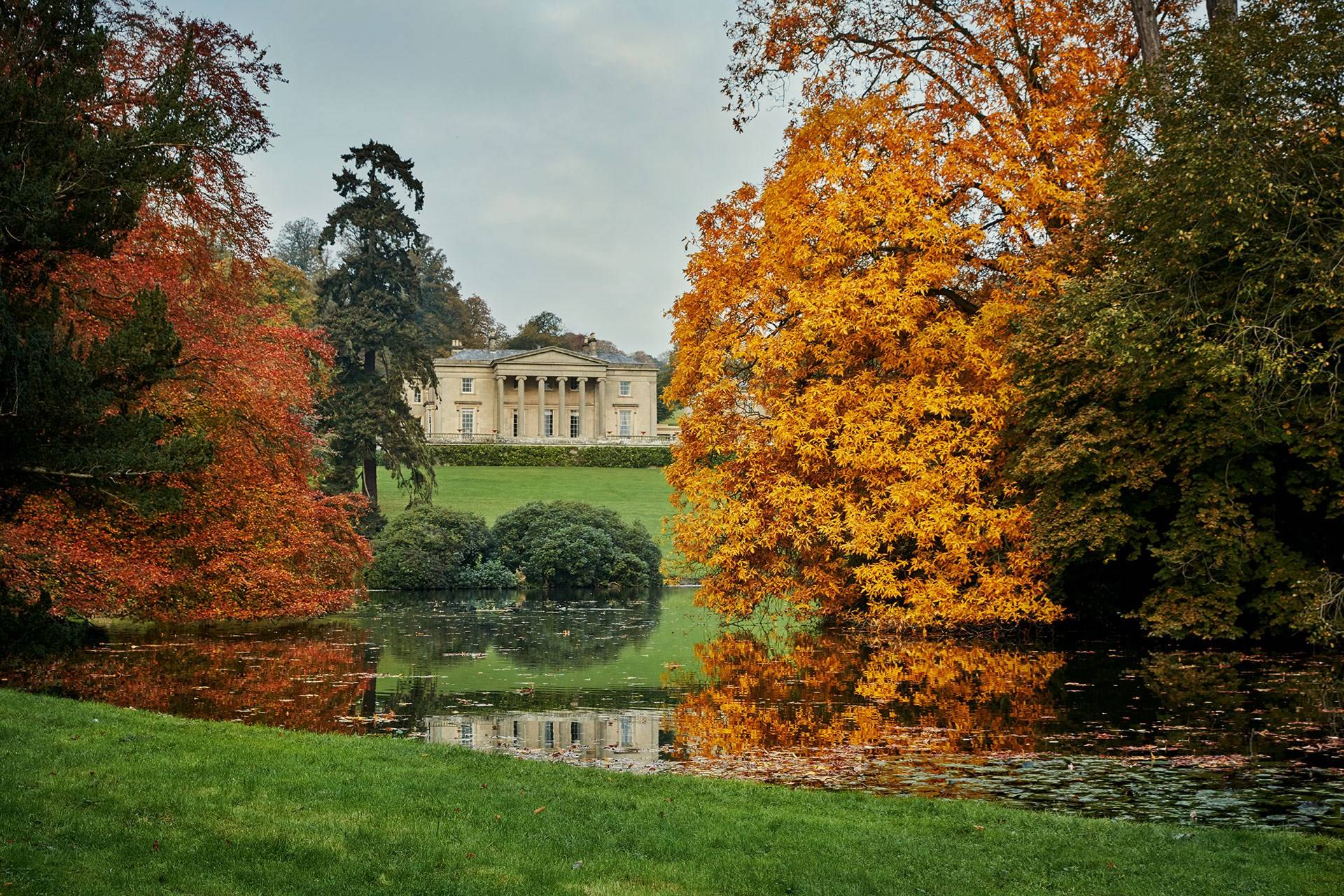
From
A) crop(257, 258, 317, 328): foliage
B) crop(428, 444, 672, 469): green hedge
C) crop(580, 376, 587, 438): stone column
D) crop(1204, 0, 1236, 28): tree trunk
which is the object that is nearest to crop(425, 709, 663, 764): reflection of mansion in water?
crop(1204, 0, 1236, 28): tree trunk

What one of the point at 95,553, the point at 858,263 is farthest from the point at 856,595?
the point at 95,553

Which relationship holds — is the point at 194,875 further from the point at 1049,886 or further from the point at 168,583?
the point at 168,583

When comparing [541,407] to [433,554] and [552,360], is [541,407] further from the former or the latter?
[433,554]

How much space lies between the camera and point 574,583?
3841 cm

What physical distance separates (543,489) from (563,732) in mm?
47603

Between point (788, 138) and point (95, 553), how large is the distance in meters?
15.2

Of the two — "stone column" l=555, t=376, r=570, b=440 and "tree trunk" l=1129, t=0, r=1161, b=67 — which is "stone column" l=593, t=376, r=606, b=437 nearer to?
"stone column" l=555, t=376, r=570, b=440

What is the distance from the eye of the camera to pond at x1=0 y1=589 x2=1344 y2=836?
8914 mm

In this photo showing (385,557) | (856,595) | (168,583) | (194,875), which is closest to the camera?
(194,875)

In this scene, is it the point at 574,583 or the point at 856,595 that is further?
the point at 574,583

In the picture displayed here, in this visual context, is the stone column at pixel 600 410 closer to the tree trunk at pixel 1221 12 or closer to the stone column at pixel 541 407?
the stone column at pixel 541 407

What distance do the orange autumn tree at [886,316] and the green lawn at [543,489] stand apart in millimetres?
23625

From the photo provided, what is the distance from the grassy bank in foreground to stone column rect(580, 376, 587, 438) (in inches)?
2969

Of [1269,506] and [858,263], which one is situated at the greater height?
[858,263]
